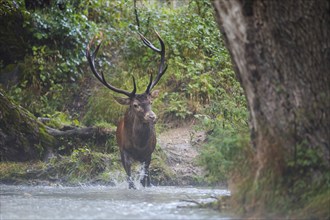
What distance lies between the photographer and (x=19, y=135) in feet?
43.0

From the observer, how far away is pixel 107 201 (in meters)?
8.53

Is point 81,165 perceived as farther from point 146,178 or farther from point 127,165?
point 146,178

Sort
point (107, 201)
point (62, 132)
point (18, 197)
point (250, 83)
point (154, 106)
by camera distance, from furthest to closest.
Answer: point (154, 106)
point (62, 132)
point (18, 197)
point (107, 201)
point (250, 83)

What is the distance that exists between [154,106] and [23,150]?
362cm

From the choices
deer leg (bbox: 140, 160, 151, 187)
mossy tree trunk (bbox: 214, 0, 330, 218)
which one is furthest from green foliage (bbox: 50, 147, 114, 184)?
mossy tree trunk (bbox: 214, 0, 330, 218)

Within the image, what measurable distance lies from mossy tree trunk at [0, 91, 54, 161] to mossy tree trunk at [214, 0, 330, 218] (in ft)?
24.8

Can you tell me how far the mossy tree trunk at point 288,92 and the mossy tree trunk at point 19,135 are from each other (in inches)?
297

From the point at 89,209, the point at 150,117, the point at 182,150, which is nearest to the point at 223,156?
the point at 89,209

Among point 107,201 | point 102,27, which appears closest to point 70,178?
point 107,201

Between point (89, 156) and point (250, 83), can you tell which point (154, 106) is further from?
point (250, 83)

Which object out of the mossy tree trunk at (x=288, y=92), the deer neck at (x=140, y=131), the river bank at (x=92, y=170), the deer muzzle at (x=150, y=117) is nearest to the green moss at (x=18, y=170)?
the river bank at (x=92, y=170)

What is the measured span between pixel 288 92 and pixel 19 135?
7.93 meters

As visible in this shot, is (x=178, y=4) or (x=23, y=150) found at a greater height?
(x=178, y=4)

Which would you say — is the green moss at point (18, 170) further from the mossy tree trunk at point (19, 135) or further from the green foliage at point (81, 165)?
the green foliage at point (81, 165)
